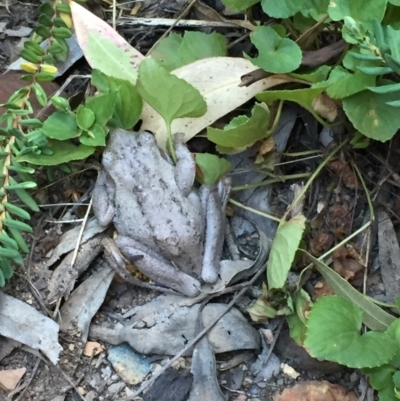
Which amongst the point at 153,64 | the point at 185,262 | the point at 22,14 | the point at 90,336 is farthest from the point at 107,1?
the point at 90,336

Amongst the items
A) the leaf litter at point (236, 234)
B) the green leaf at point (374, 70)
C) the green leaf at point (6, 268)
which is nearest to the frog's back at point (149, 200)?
the leaf litter at point (236, 234)

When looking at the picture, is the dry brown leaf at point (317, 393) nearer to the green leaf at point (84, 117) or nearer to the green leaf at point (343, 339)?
the green leaf at point (343, 339)

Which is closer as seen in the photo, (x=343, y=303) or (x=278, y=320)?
(x=343, y=303)

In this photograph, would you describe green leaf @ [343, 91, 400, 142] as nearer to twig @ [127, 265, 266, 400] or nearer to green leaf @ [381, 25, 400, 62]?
green leaf @ [381, 25, 400, 62]

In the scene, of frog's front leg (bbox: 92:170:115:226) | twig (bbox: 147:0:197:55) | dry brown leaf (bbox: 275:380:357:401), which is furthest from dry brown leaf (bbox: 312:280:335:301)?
twig (bbox: 147:0:197:55)

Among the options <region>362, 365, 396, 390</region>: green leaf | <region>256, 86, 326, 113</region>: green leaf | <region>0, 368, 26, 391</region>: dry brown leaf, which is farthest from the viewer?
<region>0, 368, 26, 391</region>: dry brown leaf

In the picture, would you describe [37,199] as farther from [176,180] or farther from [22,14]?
[22,14]

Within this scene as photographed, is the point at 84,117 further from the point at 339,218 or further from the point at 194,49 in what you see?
the point at 339,218
